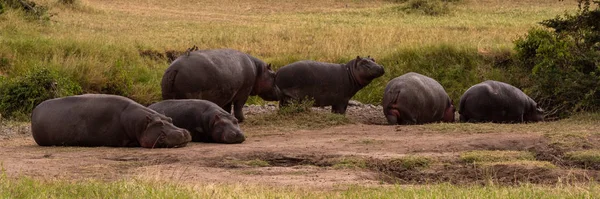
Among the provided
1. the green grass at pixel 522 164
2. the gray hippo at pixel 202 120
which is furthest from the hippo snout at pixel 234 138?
the green grass at pixel 522 164

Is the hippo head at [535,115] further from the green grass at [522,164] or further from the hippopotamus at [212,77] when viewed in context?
the green grass at [522,164]

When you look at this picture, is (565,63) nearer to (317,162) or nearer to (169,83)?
(169,83)

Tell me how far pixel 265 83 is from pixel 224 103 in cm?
121

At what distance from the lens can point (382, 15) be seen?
121 ft

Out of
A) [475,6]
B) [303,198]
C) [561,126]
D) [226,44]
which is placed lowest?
[475,6]

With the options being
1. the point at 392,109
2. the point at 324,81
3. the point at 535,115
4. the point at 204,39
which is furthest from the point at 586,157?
the point at 204,39

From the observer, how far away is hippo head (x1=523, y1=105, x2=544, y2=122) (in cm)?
1588

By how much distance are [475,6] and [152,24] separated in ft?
57.0

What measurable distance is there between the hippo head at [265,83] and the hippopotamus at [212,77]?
15.8 inches

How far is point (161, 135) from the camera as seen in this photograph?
36.7 feet

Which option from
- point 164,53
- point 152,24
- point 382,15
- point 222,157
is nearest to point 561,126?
point 222,157

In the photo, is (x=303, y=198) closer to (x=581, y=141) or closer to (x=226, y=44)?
(x=581, y=141)

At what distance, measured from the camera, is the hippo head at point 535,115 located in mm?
15875

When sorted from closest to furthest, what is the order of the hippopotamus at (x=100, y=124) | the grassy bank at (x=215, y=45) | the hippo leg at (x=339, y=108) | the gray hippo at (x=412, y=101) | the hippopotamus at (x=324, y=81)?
the hippopotamus at (x=100, y=124) → the gray hippo at (x=412, y=101) → the hippopotamus at (x=324, y=81) → the hippo leg at (x=339, y=108) → the grassy bank at (x=215, y=45)
